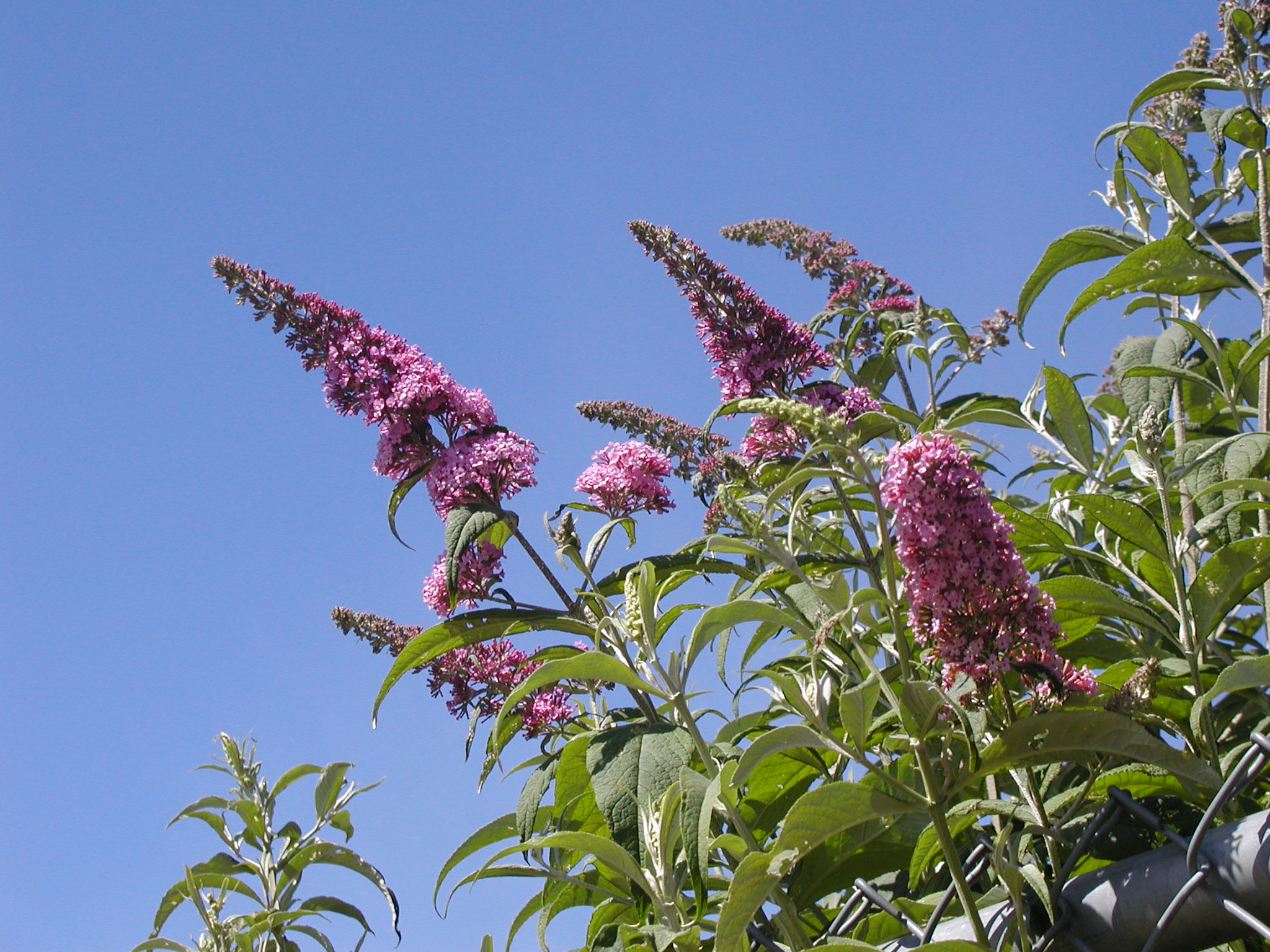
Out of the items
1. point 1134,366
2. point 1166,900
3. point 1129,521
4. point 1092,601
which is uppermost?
point 1134,366

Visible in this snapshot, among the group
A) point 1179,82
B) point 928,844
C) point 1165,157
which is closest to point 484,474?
point 928,844

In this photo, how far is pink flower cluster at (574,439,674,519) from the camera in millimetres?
3264

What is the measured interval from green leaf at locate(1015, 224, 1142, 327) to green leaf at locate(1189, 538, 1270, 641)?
3.85 ft

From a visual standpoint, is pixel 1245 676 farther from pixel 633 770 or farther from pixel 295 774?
pixel 295 774

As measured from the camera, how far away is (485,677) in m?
3.16

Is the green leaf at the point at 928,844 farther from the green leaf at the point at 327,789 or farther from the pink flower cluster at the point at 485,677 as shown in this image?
the green leaf at the point at 327,789

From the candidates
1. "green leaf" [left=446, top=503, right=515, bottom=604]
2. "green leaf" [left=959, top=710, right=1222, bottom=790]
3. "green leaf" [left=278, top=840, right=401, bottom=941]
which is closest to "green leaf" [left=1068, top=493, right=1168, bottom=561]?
"green leaf" [left=959, top=710, right=1222, bottom=790]

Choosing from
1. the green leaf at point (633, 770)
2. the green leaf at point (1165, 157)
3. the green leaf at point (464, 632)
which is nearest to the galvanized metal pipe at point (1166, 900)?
the green leaf at point (633, 770)

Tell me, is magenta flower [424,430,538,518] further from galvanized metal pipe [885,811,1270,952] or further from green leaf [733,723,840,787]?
galvanized metal pipe [885,811,1270,952]

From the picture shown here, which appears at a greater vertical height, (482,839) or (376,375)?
(376,375)

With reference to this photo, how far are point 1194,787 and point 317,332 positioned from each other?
2921mm

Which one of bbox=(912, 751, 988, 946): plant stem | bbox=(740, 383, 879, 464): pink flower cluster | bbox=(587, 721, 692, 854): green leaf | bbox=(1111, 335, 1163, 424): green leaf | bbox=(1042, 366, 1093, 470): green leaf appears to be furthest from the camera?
bbox=(1111, 335, 1163, 424): green leaf

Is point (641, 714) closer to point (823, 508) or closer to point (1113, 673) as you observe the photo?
point (823, 508)

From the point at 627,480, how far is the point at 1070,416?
1.34m
